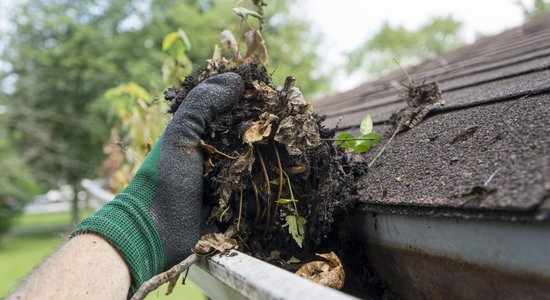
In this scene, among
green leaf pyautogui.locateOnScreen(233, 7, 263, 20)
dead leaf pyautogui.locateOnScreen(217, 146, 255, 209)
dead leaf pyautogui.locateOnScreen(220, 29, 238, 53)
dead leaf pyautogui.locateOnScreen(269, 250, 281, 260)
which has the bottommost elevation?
dead leaf pyautogui.locateOnScreen(269, 250, 281, 260)

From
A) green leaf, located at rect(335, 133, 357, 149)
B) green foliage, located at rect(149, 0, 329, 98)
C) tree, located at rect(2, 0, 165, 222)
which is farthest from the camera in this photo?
tree, located at rect(2, 0, 165, 222)

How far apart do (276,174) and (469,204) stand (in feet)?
1.76

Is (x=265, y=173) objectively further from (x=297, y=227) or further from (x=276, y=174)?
(x=297, y=227)

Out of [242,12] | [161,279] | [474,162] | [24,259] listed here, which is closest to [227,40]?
[242,12]

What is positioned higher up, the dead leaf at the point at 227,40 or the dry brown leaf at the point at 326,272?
the dead leaf at the point at 227,40

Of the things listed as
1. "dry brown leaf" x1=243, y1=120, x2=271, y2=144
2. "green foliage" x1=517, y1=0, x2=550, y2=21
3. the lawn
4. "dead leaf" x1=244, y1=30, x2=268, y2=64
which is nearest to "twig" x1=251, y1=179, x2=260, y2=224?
"dry brown leaf" x1=243, y1=120, x2=271, y2=144

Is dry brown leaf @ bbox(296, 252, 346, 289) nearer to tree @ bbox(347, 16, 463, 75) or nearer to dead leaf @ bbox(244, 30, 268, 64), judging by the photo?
dead leaf @ bbox(244, 30, 268, 64)

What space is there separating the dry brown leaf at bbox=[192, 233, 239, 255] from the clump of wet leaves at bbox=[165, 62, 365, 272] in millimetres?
40

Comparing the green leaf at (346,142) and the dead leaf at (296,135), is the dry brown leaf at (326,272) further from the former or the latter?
the green leaf at (346,142)

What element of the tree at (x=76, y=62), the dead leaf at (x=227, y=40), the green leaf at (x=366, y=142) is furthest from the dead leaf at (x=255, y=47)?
the tree at (x=76, y=62)

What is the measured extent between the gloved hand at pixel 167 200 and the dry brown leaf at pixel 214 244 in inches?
1.3

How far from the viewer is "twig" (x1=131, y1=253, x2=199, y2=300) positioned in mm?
1035

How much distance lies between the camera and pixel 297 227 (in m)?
1.13

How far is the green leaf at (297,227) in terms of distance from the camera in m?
1.12
